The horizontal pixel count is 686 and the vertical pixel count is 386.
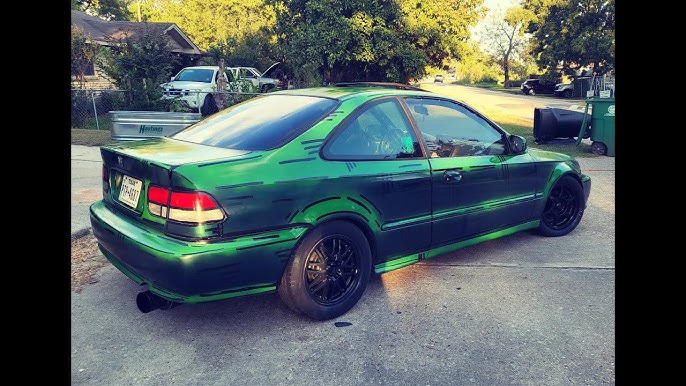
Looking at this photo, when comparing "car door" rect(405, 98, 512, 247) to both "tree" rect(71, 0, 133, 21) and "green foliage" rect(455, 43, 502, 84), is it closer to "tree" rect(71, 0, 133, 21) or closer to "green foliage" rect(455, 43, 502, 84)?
"tree" rect(71, 0, 133, 21)

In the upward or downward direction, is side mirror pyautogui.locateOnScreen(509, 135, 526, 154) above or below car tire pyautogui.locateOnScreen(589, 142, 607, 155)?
above

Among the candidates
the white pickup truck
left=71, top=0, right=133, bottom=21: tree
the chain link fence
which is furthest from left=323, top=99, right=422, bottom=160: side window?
left=71, top=0, right=133, bottom=21: tree

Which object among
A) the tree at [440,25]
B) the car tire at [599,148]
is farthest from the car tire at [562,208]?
the tree at [440,25]

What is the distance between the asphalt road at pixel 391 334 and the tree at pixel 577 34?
3557cm

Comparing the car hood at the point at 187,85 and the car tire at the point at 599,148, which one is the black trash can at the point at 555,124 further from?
the car hood at the point at 187,85

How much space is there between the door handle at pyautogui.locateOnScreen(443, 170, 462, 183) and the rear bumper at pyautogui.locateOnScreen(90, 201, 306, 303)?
130 centimetres

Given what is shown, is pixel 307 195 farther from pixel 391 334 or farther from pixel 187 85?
pixel 187 85

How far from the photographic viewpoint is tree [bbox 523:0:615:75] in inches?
1377

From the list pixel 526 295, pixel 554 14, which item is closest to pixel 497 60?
pixel 554 14
